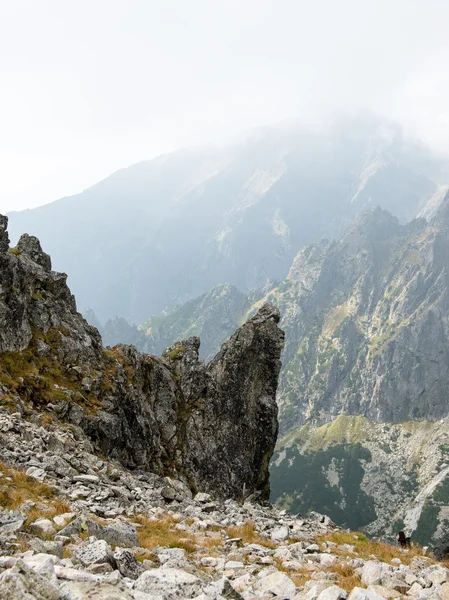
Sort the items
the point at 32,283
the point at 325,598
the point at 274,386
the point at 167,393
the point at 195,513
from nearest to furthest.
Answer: the point at 325,598 < the point at 195,513 < the point at 32,283 < the point at 167,393 < the point at 274,386

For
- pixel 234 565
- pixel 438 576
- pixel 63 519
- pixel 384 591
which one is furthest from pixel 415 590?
pixel 63 519

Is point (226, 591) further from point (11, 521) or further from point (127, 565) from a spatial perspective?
point (11, 521)

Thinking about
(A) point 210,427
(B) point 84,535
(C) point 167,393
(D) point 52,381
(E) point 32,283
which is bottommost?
(A) point 210,427

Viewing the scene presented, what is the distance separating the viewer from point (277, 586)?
8.95 meters

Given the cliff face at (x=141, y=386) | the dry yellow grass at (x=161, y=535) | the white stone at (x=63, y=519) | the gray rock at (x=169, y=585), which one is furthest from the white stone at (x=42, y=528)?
the cliff face at (x=141, y=386)

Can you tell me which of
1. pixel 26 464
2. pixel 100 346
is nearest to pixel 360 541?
pixel 26 464

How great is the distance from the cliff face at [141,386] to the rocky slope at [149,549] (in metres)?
13.4

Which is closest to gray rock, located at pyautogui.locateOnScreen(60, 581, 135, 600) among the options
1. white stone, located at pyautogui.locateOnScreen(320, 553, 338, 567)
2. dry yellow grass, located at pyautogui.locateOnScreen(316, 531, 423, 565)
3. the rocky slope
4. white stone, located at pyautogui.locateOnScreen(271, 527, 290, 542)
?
the rocky slope

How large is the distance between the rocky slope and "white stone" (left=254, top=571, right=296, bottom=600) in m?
0.03

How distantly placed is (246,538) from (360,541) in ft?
25.2

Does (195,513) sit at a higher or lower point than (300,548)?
lower

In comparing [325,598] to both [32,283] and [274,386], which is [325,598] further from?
[274,386]

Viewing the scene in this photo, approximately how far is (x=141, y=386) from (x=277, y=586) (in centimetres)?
4636

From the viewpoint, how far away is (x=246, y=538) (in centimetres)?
1583
